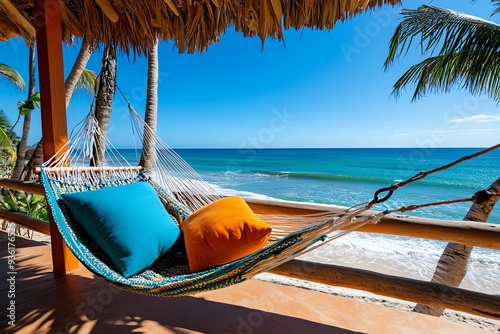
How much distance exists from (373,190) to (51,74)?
32.5ft

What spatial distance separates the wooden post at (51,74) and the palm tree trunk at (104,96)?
0.24 meters

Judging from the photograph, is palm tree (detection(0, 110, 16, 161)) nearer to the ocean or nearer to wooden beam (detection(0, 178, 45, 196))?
wooden beam (detection(0, 178, 45, 196))

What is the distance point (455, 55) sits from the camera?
7.45ft

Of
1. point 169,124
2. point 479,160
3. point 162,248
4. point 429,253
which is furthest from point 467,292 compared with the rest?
point 479,160

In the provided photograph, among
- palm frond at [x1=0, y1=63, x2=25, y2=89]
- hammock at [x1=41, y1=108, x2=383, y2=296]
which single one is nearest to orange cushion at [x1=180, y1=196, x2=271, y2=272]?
hammock at [x1=41, y1=108, x2=383, y2=296]

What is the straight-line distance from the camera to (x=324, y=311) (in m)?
1.24

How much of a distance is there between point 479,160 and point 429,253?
14.2 m

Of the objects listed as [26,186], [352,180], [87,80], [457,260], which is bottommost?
[352,180]

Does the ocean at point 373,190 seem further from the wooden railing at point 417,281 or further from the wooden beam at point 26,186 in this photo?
the wooden beam at point 26,186

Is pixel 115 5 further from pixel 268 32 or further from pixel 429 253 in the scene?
pixel 429 253

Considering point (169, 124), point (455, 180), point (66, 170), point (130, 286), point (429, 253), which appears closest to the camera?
point (130, 286)

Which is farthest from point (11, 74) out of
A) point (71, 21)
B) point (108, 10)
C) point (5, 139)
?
point (108, 10)

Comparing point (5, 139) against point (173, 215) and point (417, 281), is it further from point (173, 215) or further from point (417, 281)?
point (417, 281)

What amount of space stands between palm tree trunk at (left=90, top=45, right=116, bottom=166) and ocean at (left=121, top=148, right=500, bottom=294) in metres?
3.06
